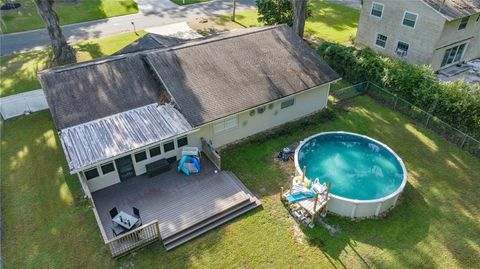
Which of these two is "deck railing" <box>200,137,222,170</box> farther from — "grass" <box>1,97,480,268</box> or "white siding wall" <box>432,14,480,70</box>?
"white siding wall" <box>432,14,480,70</box>

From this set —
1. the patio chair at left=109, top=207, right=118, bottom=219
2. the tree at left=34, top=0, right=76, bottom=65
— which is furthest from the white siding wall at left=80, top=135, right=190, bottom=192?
the tree at left=34, top=0, right=76, bottom=65

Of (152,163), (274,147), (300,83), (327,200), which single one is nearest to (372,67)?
(300,83)

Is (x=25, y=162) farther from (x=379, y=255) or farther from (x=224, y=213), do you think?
(x=379, y=255)

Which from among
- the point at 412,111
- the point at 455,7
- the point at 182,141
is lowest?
the point at 412,111

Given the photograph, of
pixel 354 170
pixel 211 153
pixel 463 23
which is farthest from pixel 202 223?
pixel 463 23

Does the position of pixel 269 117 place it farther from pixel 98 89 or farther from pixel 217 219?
pixel 98 89

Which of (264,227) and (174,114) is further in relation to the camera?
(174,114)
